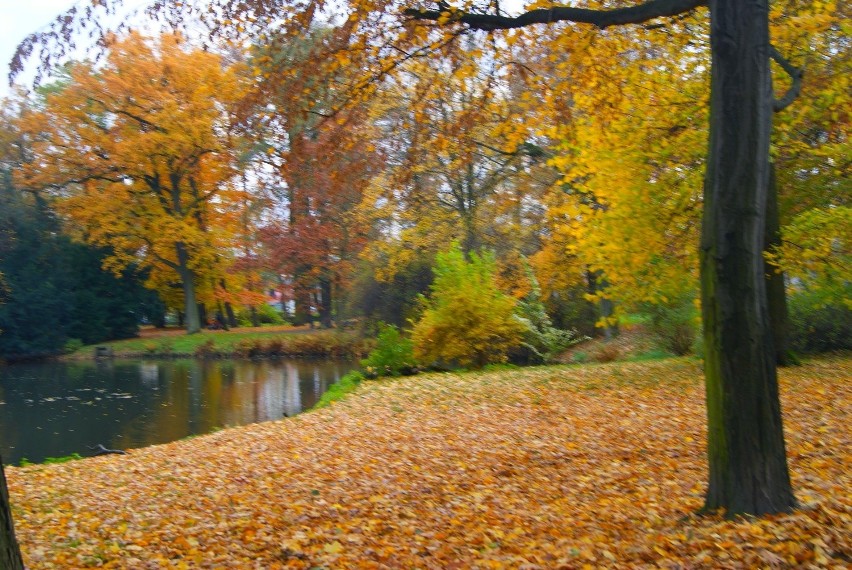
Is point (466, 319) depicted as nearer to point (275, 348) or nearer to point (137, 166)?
point (275, 348)

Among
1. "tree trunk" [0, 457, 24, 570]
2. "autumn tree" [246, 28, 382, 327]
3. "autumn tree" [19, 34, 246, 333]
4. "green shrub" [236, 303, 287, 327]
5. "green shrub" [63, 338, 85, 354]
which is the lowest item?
"tree trunk" [0, 457, 24, 570]

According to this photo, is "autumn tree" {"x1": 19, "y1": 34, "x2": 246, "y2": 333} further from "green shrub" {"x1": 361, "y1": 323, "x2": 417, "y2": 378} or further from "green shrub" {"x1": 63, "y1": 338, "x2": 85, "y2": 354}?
"green shrub" {"x1": 361, "y1": 323, "x2": 417, "y2": 378}

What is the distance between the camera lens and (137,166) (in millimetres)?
30172

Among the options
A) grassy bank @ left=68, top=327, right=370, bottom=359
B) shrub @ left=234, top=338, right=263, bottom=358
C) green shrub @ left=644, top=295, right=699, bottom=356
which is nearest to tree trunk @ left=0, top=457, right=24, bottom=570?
green shrub @ left=644, top=295, right=699, bottom=356

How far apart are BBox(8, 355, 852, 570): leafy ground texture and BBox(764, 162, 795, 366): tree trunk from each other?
2.29 feet

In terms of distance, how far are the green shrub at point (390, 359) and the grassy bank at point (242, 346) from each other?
11.6 metres

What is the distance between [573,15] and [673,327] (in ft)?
40.1

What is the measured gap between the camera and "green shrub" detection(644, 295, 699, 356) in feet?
53.6

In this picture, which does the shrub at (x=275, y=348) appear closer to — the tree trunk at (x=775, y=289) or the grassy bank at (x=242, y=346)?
the grassy bank at (x=242, y=346)

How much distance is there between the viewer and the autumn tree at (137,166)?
84.2 feet

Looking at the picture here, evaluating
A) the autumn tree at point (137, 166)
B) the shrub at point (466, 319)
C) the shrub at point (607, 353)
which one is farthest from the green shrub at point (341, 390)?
the autumn tree at point (137, 166)

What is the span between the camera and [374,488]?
7043 mm

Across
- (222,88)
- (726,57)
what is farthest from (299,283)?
(726,57)

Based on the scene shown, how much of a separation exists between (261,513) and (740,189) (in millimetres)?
4315
